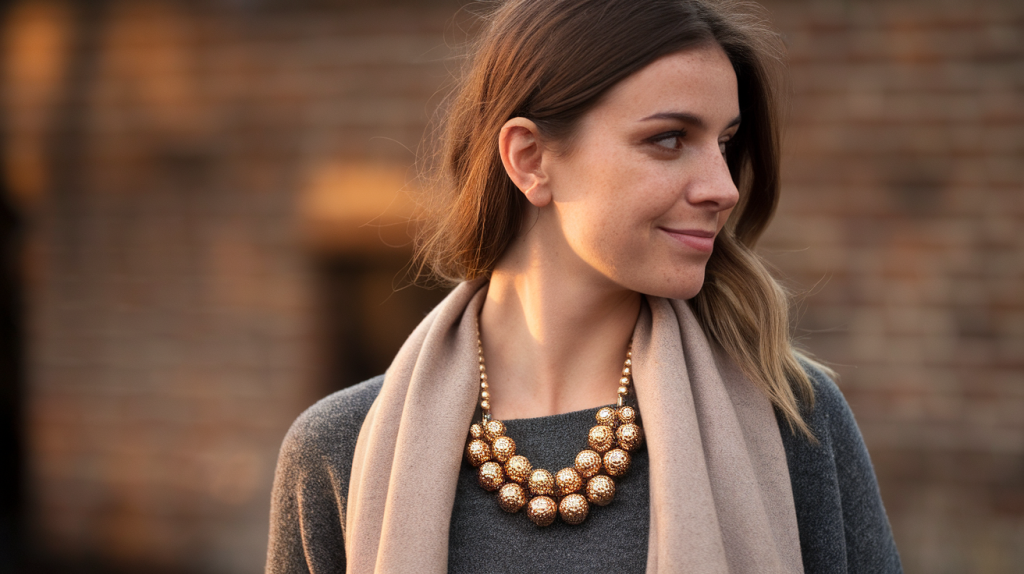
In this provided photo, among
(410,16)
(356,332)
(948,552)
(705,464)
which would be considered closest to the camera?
(705,464)

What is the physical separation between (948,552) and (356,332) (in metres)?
3.00

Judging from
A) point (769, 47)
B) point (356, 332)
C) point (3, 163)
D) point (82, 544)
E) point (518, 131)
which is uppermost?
point (3, 163)

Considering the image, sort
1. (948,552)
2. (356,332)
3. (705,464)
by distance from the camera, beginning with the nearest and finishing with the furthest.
→ (705,464), (948,552), (356,332)

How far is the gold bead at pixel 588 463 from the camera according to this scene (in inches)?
75.6

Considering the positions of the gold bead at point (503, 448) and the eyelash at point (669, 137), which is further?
the gold bead at point (503, 448)

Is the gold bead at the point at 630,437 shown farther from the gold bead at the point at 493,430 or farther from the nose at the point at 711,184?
the nose at the point at 711,184

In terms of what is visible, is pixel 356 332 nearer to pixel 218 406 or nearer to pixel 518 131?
pixel 218 406

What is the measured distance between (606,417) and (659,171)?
0.53m

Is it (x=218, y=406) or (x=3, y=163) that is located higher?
(x=3, y=163)

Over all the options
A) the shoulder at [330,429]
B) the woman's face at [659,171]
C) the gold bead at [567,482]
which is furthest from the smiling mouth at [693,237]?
the shoulder at [330,429]

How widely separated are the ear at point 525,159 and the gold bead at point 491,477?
0.57 metres

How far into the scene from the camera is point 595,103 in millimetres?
1896

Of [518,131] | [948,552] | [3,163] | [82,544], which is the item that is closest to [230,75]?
[3,163]

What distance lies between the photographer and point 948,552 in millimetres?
3918
